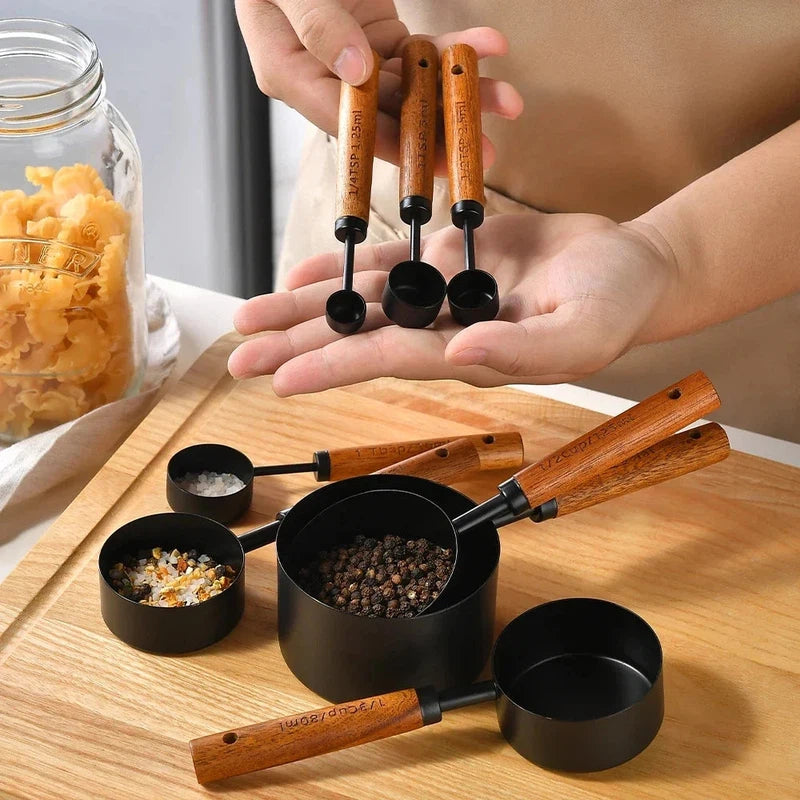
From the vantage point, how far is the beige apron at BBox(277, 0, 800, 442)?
44.2 inches

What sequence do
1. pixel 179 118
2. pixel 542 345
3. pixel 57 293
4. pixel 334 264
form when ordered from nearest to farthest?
pixel 542 345
pixel 57 293
pixel 334 264
pixel 179 118

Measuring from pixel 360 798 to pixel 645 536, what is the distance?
0.40 metres

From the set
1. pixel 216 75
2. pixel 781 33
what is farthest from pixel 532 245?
pixel 216 75

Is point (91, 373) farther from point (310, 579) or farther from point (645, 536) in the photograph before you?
point (645, 536)

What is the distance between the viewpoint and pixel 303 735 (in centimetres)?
78

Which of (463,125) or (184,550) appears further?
(463,125)

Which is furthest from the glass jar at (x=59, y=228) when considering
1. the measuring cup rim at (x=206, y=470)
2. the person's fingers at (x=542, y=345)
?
the person's fingers at (x=542, y=345)

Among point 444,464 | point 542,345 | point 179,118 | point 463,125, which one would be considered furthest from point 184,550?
point 179,118

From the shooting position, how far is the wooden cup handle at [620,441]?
2.94 ft

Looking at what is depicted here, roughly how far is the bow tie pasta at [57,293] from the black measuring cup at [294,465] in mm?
144

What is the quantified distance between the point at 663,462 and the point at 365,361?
0.92 ft

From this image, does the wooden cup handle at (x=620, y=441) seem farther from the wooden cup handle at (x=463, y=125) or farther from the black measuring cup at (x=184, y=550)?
the wooden cup handle at (x=463, y=125)

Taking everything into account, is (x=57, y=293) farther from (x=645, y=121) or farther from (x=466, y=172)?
(x=645, y=121)

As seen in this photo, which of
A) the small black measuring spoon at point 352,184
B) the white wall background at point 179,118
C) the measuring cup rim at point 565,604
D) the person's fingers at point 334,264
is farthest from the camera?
the white wall background at point 179,118
